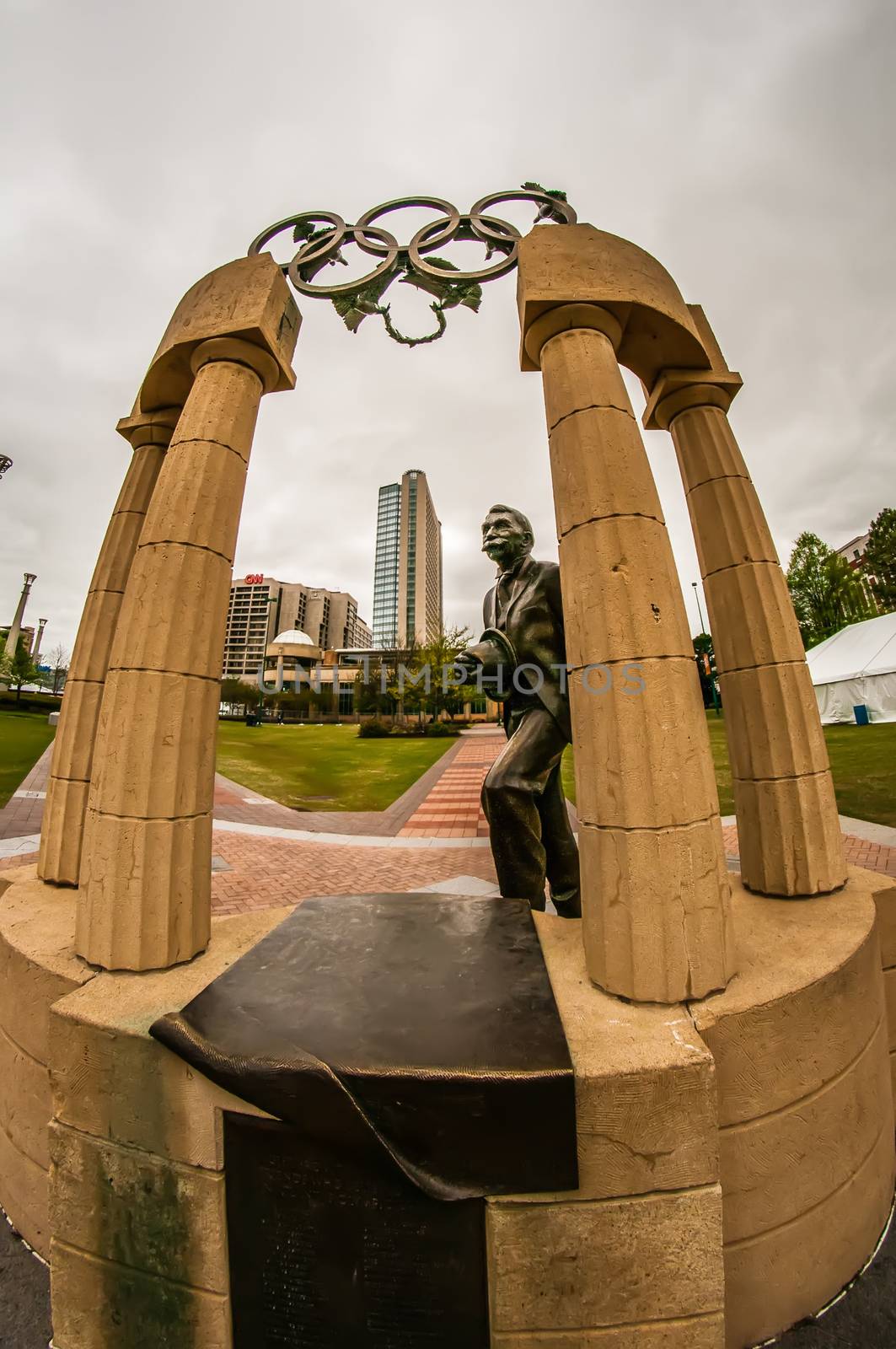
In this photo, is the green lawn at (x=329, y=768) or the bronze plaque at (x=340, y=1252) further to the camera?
the green lawn at (x=329, y=768)

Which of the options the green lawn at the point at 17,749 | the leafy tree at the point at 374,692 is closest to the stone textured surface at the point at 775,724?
the green lawn at the point at 17,749

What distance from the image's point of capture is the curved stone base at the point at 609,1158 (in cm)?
148

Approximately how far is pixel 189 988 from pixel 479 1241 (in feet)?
4.34

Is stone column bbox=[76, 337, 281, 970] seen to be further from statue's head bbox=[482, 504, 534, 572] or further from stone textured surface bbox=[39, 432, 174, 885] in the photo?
statue's head bbox=[482, 504, 534, 572]

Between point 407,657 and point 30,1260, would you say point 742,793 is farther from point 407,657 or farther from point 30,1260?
point 407,657

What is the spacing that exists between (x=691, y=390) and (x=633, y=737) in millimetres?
2580

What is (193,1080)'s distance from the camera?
64.6 inches

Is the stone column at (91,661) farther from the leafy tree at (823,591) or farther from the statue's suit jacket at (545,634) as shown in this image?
the leafy tree at (823,591)

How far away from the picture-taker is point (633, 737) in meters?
1.98

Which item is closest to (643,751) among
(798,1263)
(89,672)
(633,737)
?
(633,737)

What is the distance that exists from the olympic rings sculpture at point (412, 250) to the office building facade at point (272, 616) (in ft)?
384

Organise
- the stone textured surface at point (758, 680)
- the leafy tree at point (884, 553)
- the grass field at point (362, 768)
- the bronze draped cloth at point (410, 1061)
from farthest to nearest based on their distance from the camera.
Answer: the leafy tree at point (884, 553) < the grass field at point (362, 768) < the stone textured surface at point (758, 680) < the bronze draped cloth at point (410, 1061)

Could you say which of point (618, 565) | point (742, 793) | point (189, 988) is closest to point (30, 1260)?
point (189, 988)

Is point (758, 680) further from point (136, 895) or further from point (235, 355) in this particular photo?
point (235, 355)
